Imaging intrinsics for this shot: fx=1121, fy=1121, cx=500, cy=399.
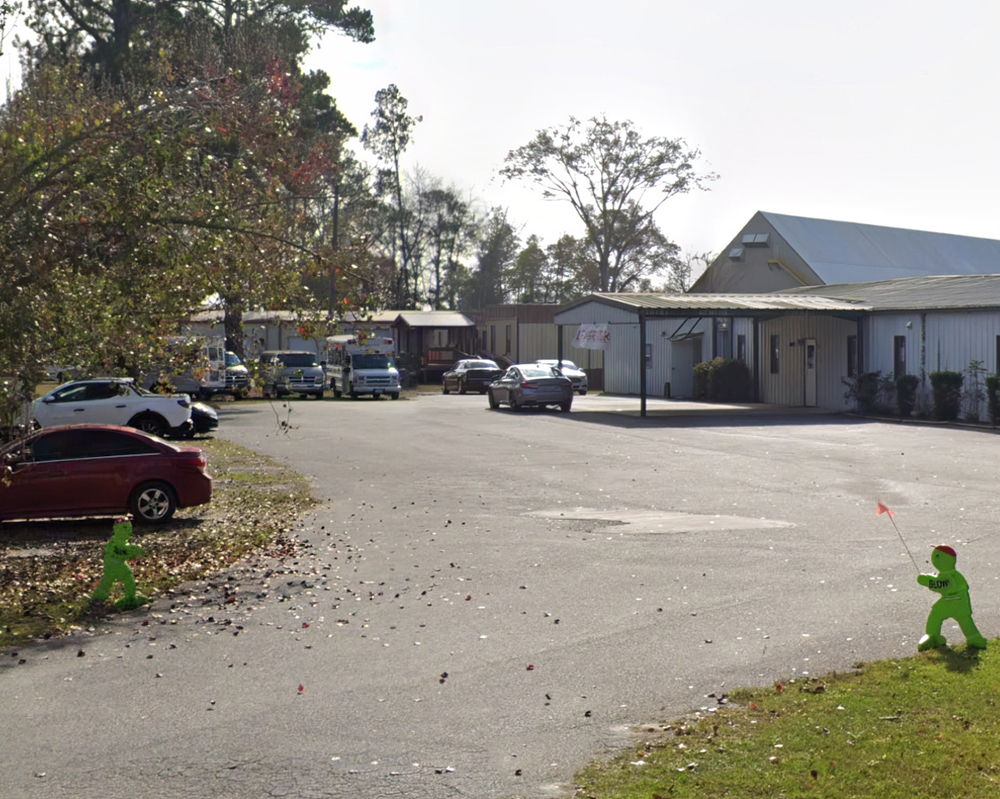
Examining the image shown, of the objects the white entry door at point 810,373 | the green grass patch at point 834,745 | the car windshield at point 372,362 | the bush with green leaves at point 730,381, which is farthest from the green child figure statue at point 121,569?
the car windshield at point 372,362

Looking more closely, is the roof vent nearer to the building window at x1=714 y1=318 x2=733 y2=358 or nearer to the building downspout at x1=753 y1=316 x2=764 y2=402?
the building window at x1=714 y1=318 x2=733 y2=358

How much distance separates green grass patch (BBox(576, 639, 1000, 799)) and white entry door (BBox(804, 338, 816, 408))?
32.0 metres

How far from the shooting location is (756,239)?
56.3m

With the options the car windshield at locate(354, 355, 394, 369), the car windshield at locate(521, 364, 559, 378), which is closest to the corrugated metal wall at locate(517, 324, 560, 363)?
the car windshield at locate(354, 355, 394, 369)

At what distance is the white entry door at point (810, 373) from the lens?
3806cm

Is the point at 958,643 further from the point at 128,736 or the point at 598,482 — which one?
the point at 598,482

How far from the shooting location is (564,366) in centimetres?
5022

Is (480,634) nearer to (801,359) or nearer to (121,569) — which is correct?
(121,569)

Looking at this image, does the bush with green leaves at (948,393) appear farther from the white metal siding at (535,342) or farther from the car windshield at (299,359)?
the white metal siding at (535,342)

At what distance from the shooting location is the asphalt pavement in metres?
5.84

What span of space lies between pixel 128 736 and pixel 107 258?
5.14m

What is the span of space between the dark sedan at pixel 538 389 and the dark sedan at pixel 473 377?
40.4ft

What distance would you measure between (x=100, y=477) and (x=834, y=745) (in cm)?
1087

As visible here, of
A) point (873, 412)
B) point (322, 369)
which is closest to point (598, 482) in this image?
point (873, 412)
